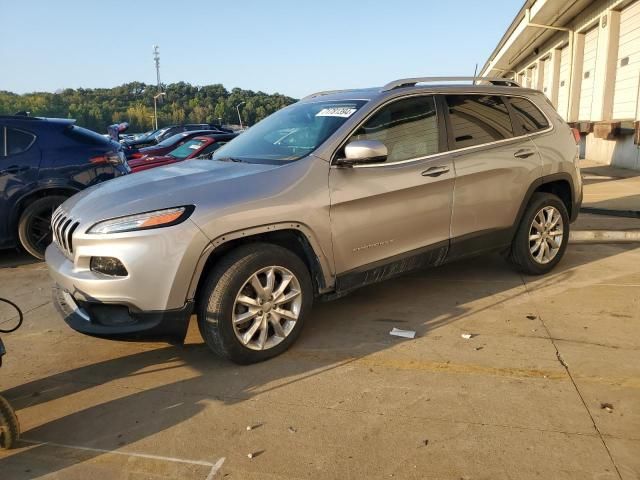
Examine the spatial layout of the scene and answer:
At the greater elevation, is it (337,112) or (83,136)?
(337,112)

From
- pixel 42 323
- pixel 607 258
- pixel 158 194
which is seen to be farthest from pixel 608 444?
pixel 42 323

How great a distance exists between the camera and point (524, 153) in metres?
4.94

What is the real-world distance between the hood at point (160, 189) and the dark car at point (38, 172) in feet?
9.45

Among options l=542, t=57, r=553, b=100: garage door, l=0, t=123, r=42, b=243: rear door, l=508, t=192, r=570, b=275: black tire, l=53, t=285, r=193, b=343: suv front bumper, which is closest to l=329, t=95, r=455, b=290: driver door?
l=508, t=192, r=570, b=275: black tire

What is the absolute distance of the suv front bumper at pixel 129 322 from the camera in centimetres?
322

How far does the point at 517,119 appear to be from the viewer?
5.05 m

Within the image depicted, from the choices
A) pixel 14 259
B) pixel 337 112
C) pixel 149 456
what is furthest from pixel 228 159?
pixel 14 259

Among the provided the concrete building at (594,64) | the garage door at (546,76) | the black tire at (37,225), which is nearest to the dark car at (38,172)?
the black tire at (37,225)

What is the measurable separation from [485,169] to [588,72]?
1647 centimetres

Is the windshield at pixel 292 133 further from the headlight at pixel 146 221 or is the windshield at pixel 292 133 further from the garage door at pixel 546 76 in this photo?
the garage door at pixel 546 76

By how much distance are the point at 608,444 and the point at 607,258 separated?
3.86m

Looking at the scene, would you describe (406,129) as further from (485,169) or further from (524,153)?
(524,153)

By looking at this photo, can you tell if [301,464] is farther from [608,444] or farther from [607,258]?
[607,258]

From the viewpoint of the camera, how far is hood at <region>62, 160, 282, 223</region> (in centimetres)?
328
